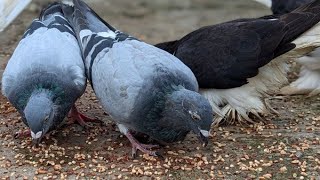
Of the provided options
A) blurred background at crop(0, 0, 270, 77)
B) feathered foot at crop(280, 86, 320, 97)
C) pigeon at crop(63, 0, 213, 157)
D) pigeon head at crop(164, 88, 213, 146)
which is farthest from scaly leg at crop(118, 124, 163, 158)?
blurred background at crop(0, 0, 270, 77)

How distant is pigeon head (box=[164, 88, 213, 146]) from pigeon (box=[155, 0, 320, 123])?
76 centimetres

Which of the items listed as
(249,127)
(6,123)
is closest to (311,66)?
(249,127)

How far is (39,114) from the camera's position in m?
4.34

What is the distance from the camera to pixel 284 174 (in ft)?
14.3

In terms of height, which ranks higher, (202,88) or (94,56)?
(94,56)

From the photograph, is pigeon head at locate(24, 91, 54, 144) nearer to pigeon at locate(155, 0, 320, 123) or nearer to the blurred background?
pigeon at locate(155, 0, 320, 123)

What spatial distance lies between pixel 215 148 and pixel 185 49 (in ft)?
3.06

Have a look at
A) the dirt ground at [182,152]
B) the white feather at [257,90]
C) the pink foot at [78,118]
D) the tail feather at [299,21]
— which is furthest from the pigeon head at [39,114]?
the tail feather at [299,21]

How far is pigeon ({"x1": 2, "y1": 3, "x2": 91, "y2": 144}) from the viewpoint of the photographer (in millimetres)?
4398

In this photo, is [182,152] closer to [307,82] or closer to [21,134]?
[21,134]

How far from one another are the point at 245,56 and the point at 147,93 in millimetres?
1050

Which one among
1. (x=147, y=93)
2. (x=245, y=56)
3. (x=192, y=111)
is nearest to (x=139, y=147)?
(x=147, y=93)

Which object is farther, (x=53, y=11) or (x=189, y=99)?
(x=53, y=11)

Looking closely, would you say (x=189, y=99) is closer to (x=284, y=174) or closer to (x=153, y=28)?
(x=284, y=174)
